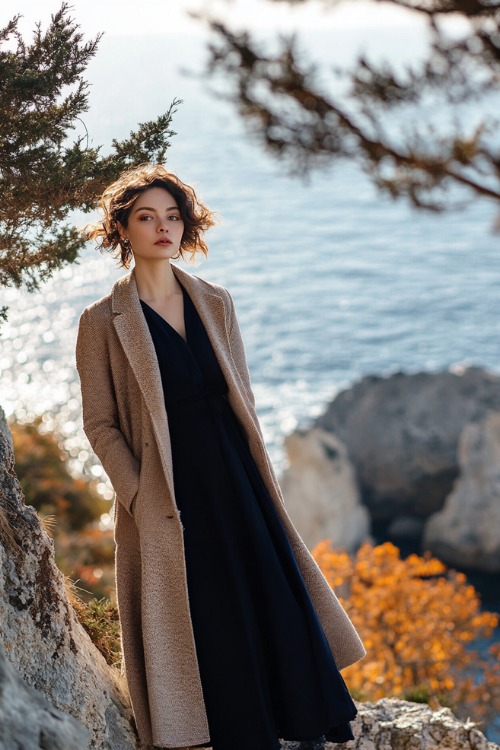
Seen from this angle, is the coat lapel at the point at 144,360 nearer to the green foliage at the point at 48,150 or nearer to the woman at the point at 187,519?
the woman at the point at 187,519

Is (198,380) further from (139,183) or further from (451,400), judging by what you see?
(451,400)

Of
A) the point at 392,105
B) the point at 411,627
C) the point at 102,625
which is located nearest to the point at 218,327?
the point at 102,625

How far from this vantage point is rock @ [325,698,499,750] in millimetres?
4707

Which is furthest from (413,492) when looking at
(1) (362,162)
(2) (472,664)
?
(1) (362,162)

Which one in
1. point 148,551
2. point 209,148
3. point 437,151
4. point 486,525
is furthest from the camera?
point 209,148

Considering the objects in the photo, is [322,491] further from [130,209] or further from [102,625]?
[130,209]

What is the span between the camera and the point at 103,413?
3953 mm

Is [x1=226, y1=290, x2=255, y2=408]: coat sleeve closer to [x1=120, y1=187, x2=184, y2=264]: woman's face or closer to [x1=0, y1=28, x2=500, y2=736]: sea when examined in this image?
[x1=120, y1=187, x2=184, y2=264]: woman's face

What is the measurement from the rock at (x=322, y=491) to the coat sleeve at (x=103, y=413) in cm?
1331

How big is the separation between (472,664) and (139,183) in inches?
375

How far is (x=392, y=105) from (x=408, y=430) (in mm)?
17283

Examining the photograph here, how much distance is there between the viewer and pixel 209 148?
25.3 metres

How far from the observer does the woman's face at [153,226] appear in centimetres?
398

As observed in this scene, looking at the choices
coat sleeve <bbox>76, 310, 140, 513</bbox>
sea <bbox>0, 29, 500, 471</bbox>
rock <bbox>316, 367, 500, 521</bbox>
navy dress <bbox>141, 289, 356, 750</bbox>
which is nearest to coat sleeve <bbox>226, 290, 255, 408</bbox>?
navy dress <bbox>141, 289, 356, 750</bbox>
